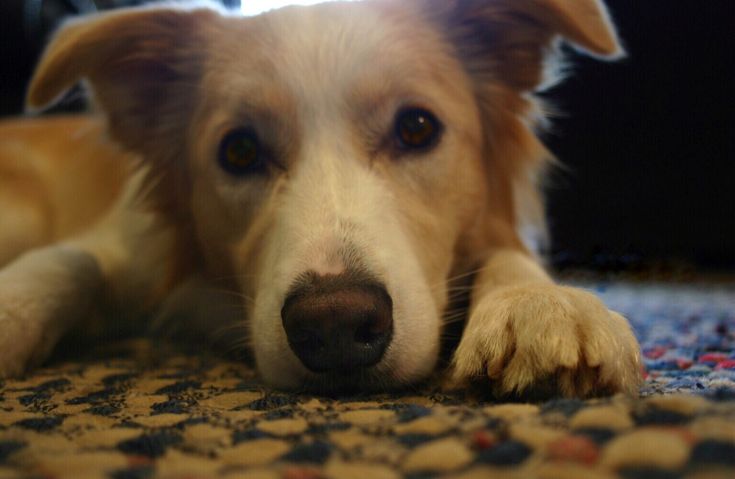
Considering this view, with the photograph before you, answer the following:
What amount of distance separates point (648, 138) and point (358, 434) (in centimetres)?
395

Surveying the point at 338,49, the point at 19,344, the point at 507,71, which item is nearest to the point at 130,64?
the point at 338,49

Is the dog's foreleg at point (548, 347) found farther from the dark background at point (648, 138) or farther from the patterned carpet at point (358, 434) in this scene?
the dark background at point (648, 138)

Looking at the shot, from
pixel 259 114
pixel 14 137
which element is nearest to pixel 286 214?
pixel 259 114

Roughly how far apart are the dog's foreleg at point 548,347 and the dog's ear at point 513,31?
30.2 inches

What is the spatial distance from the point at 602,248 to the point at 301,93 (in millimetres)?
3249

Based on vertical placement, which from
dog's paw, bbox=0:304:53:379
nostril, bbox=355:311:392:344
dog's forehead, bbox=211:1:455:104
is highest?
dog's forehead, bbox=211:1:455:104

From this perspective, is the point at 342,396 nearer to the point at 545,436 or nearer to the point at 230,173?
the point at 545,436

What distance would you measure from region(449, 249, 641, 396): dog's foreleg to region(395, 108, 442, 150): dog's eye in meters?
0.51

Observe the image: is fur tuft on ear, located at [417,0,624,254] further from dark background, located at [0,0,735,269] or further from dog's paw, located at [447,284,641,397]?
dark background, located at [0,0,735,269]

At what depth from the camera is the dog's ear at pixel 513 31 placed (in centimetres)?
162

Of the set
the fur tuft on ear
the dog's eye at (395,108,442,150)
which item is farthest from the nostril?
the fur tuft on ear

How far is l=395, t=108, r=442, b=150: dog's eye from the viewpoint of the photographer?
1554 mm

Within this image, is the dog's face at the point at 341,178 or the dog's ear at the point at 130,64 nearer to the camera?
the dog's face at the point at 341,178

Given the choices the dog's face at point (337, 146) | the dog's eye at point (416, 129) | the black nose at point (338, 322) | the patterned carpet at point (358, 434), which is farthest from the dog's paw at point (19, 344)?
the dog's eye at point (416, 129)
